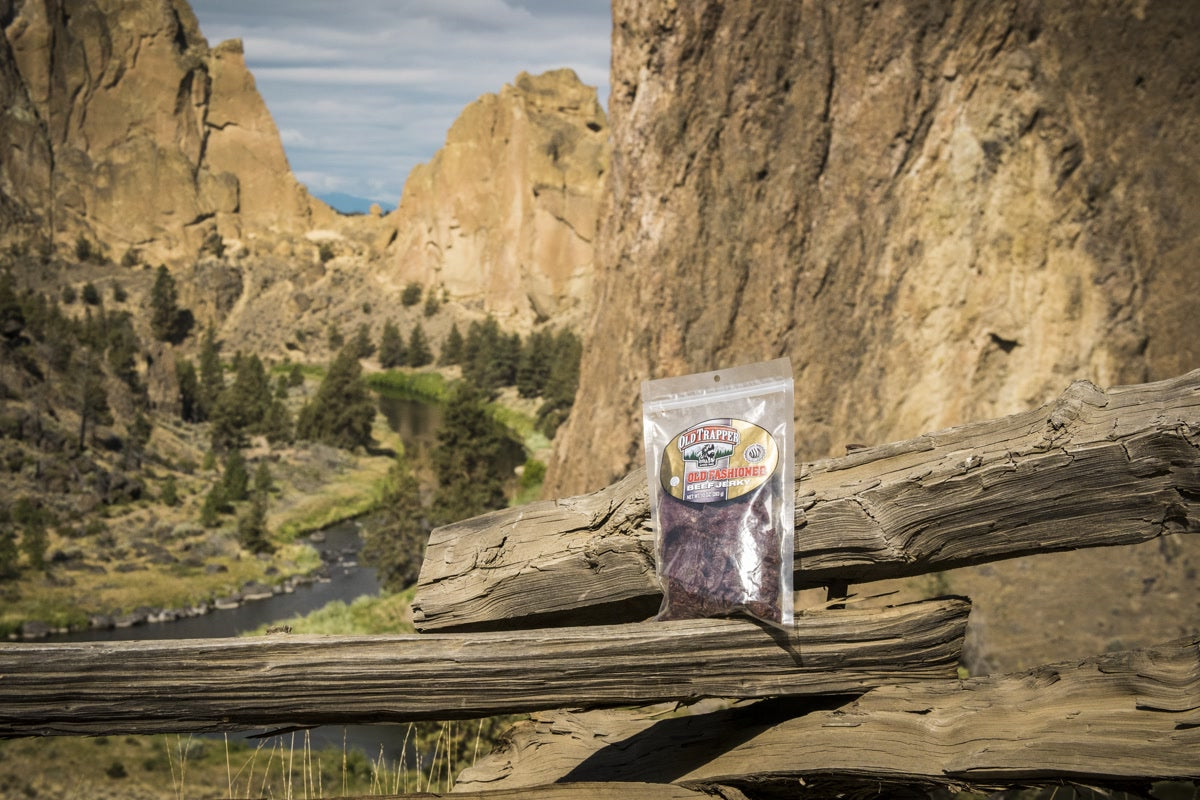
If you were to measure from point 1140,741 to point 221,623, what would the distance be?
86.6 ft

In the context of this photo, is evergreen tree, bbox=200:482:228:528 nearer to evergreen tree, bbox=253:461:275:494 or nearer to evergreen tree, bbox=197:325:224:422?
evergreen tree, bbox=253:461:275:494

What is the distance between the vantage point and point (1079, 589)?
1334cm

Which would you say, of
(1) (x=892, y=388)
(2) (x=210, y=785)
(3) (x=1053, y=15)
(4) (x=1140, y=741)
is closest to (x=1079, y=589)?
(1) (x=892, y=388)

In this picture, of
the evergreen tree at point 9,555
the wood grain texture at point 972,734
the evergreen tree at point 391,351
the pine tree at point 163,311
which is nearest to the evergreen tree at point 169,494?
the evergreen tree at point 9,555

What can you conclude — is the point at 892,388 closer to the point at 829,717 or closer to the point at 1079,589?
the point at 1079,589

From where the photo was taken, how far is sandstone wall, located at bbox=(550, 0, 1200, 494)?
14.8 m

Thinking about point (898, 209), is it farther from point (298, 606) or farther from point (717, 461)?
point (298, 606)

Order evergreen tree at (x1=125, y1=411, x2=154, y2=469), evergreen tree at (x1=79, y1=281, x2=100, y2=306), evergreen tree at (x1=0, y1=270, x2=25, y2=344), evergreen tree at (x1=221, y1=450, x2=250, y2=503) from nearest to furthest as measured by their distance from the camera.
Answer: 1. evergreen tree at (x1=221, y1=450, x2=250, y2=503)
2. evergreen tree at (x1=125, y1=411, x2=154, y2=469)
3. evergreen tree at (x1=0, y1=270, x2=25, y2=344)
4. evergreen tree at (x1=79, y1=281, x2=100, y2=306)

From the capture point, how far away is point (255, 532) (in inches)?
1281

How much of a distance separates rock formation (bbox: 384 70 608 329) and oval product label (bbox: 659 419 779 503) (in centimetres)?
7488

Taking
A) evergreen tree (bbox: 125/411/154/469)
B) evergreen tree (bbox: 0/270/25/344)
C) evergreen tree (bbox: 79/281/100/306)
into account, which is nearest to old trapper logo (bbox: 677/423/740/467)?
evergreen tree (bbox: 125/411/154/469)

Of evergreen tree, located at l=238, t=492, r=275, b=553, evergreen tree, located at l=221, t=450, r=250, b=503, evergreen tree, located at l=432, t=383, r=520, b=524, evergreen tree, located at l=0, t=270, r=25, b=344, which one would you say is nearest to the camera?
evergreen tree, located at l=432, t=383, r=520, b=524

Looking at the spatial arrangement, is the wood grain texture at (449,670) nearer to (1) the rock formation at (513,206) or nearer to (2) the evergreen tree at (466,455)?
(2) the evergreen tree at (466,455)

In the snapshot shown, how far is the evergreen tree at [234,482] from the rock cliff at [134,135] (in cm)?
6574
